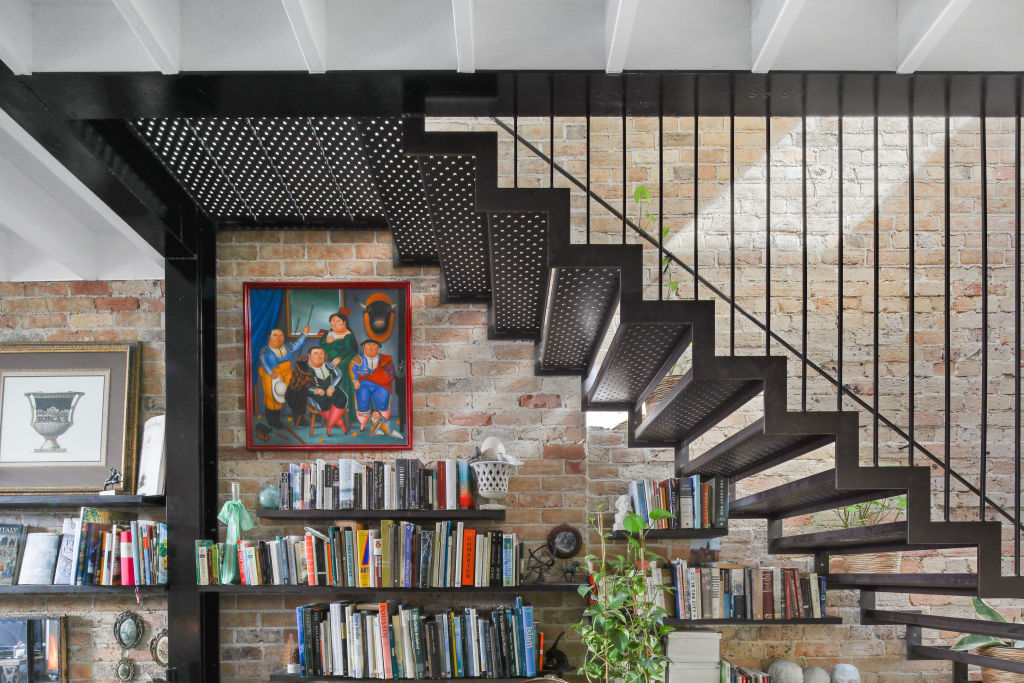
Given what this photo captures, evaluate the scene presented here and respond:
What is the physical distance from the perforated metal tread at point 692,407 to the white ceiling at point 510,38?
3.22 feet

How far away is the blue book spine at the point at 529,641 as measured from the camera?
382 centimetres

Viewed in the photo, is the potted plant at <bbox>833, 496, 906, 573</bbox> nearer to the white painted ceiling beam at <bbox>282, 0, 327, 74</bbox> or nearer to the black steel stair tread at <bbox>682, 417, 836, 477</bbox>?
the black steel stair tread at <bbox>682, 417, 836, 477</bbox>

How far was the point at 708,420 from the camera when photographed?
3.64 meters

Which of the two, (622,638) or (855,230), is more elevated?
(855,230)

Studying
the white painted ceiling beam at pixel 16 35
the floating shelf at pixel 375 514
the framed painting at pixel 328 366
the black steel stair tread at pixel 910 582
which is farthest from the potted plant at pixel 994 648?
the white painted ceiling beam at pixel 16 35

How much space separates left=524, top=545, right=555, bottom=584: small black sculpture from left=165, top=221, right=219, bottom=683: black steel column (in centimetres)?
143

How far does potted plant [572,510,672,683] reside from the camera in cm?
350

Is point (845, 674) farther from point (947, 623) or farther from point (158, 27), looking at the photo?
point (158, 27)

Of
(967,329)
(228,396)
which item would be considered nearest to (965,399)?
→ (967,329)

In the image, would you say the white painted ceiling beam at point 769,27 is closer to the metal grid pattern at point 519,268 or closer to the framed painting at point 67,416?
the metal grid pattern at point 519,268

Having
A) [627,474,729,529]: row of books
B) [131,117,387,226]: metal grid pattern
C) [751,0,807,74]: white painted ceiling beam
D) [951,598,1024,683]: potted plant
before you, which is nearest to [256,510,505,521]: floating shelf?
[627,474,729,529]: row of books

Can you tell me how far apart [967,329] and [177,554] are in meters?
3.76

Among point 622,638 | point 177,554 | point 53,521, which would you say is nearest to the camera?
point 622,638

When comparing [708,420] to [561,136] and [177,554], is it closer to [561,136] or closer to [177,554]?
[561,136]
